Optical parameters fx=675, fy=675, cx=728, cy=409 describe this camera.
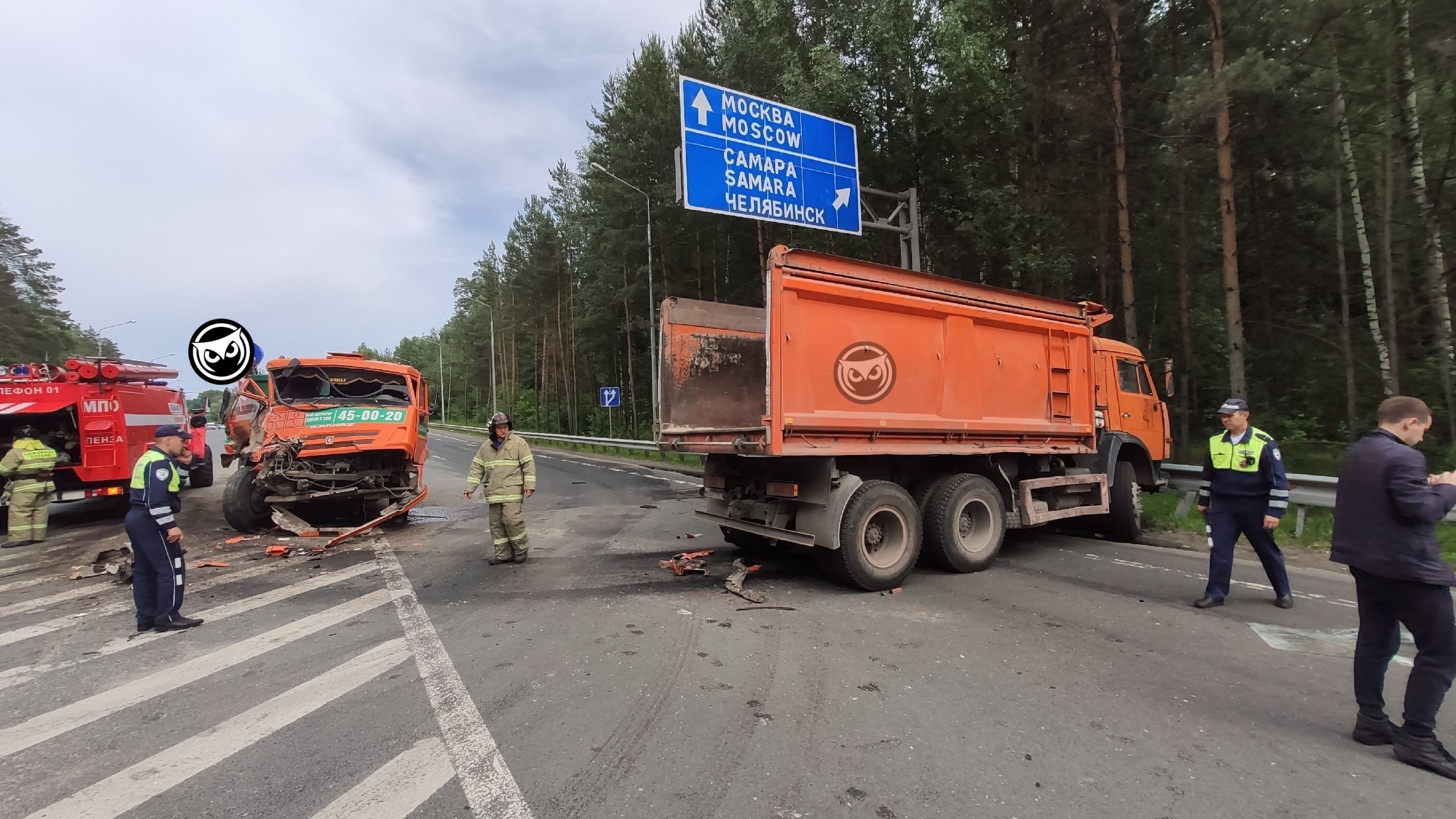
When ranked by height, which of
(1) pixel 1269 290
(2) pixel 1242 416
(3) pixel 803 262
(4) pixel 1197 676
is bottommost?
(4) pixel 1197 676

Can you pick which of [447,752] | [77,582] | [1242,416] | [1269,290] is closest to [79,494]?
[77,582]

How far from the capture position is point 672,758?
3172mm

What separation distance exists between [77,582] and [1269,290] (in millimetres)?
25073

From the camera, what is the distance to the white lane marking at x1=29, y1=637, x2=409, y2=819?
2.88 m

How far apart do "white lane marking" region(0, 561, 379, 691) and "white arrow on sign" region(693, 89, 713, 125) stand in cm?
771

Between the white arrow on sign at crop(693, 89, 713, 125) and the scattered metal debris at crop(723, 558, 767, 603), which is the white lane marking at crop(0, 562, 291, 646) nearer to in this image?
the scattered metal debris at crop(723, 558, 767, 603)

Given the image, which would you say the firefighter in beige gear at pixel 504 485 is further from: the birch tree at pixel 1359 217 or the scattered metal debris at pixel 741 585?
the birch tree at pixel 1359 217

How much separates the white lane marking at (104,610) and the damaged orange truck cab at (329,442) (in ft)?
5.90

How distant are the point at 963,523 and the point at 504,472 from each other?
496 cm

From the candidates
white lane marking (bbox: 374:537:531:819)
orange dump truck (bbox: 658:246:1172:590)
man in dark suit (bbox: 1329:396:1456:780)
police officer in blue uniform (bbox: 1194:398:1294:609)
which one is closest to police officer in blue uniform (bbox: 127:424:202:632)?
white lane marking (bbox: 374:537:531:819)

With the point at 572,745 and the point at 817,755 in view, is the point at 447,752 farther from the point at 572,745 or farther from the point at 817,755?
the point at 817,755

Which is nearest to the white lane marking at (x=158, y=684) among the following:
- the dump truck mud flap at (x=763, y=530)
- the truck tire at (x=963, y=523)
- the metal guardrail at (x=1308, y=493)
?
the dump truck mud flap at (x=763, y=530)

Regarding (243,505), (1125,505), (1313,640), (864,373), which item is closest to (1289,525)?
(1125,505)

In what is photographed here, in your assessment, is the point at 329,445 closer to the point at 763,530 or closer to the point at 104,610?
the point at 104,610
